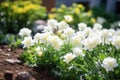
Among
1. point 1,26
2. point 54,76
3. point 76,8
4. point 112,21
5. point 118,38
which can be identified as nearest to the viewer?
point 118,38

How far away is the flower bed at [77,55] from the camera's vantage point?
178 inches

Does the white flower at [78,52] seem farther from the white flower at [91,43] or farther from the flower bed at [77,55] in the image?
the white flower at [91,43]

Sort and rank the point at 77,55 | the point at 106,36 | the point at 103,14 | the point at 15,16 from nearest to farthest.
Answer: the point at 77,55 < the point at 106,36 < the point at 15,16 < the point at 103,14

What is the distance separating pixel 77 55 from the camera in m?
4.80

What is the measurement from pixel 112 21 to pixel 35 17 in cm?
455

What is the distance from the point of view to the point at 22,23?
31.2 ft

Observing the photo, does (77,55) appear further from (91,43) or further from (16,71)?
(16,71)

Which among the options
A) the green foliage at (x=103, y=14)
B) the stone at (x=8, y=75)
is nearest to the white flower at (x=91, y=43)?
the stone at (x=8, y=75)

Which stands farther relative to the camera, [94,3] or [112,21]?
[94,3]

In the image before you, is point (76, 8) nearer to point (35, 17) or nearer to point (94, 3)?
point (35, 17)

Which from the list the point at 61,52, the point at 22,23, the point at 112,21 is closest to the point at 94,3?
the point at 112,21

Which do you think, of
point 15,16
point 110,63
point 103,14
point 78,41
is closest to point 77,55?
point 78,41

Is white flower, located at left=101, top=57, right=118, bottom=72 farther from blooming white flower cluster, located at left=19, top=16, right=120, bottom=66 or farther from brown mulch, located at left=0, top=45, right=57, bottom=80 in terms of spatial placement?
brown mulch, located at left=0, top=45, right=57, bottom=80

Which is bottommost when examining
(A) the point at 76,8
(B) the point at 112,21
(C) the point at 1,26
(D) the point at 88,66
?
(D) the point at 88,66
